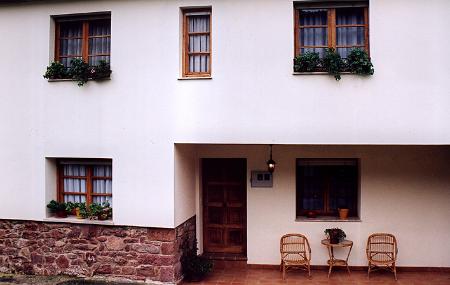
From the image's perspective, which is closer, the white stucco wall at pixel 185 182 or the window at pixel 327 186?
the white stucco wall at pixel 185 182

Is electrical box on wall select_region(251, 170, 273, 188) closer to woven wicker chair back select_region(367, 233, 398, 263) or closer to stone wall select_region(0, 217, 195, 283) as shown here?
stone wall select_region(0, 217, 195, 283)

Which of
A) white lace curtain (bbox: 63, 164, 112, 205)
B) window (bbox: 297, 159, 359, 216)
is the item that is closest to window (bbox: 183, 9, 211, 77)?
white lace curtain (bbox: 63, 164, 112, 205)

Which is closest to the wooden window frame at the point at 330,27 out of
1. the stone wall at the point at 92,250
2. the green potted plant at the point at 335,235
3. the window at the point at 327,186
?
the window at the point at 327,186

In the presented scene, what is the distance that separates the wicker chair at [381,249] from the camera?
950 cm

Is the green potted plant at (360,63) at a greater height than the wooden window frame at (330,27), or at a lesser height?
lesser

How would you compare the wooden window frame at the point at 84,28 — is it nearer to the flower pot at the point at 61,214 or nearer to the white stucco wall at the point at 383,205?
the flower pot at the point at 61,214

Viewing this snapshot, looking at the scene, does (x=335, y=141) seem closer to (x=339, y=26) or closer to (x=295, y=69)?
(x=295, y=69)

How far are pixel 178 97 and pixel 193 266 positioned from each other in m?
3.69

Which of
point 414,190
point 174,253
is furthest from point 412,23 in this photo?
point 174,253

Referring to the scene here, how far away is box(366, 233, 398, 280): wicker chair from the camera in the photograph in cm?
950

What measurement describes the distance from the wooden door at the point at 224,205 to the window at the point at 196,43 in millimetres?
2655

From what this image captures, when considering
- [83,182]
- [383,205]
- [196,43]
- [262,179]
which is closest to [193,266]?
[262,179]

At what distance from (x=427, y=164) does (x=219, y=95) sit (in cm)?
519

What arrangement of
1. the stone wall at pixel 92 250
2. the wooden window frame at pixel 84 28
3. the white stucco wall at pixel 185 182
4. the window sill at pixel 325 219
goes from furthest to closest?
the window sill at pixel 325 219 → the wooden window frame at pixel 84 28 → the white stucco wall at pixel 185 182 → the stone wall at pixel 92 250
